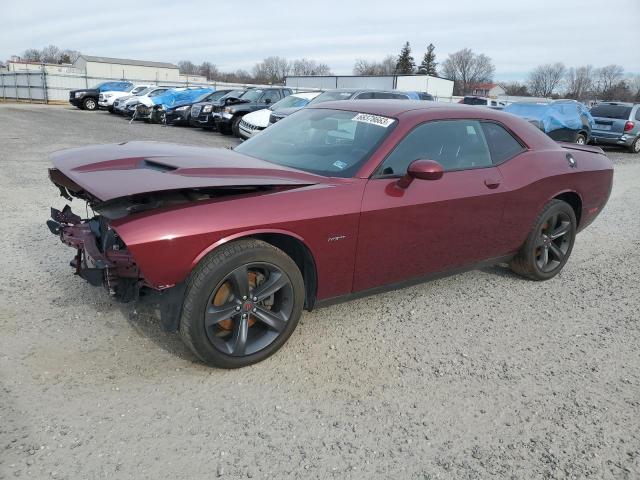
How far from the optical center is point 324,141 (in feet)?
12.1

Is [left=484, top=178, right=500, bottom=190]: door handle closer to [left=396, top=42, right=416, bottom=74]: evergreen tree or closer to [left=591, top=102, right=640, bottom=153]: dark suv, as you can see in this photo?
[left=591, top=102, right=640, bottom=153]: dark suv

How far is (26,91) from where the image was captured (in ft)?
108

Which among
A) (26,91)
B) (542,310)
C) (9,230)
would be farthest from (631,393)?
(26,91)

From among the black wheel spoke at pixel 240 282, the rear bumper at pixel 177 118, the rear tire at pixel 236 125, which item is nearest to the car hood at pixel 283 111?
the rear tire at pixel 236 125

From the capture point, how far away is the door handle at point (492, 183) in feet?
12.7

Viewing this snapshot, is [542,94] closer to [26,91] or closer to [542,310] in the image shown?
[26,91]

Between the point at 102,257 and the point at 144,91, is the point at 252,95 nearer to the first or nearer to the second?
the point at 144,91

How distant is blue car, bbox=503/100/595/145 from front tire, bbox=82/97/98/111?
2139cm

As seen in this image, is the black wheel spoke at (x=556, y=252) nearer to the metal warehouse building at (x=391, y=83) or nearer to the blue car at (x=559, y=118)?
the blue car at (x=559, y=118)

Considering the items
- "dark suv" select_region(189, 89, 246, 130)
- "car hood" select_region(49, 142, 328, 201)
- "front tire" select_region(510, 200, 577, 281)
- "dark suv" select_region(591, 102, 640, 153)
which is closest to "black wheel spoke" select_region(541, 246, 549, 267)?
"front tire" select_region(510, 200, 577, 281)

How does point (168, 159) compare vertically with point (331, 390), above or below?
above

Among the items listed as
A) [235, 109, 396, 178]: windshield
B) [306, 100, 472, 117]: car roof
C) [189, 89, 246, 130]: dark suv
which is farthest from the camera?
[189, 89, 246, 130]: dark suv

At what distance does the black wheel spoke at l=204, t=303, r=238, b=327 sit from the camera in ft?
9.11

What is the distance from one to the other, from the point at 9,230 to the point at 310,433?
14.1 ft
